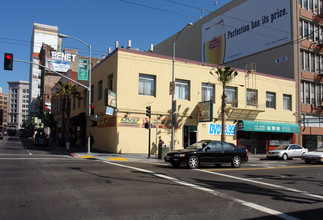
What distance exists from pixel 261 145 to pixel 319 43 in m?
15.5

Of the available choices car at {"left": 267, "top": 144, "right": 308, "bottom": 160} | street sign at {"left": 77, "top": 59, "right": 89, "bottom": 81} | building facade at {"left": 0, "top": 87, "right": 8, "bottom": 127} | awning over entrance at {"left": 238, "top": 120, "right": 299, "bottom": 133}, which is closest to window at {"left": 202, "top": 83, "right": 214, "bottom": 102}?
awning over entrance at {"left": 238, "top": 120, "right": 299, "bottom": 133}

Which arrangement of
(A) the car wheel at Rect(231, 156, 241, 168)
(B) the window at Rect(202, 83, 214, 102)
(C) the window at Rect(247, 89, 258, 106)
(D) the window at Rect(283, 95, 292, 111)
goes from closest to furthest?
(A) the car wheel at Rect(231, 156, 241, 168), (B) the window at Rect(202, 83, 214, 102), (C) the window at Rect(247, 89, 258, 106), (D) the window at Rect(283, 95, 292, 111)

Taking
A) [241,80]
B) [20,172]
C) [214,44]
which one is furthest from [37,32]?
[20,172]

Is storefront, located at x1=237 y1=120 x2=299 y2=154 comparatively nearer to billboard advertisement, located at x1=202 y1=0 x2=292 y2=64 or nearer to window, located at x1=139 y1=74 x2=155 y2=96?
window, located at x1=139 y1=74 x2=155 y2=96

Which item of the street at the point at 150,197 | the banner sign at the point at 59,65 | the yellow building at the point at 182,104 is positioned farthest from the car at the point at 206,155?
the banner sign at the point at 59,65

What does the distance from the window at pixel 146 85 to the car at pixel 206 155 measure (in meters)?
11.0

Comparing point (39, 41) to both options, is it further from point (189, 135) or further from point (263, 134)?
point (263, 134)

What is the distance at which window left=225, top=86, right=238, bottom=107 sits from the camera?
1148 inches

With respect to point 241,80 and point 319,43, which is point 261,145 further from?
point 319,43

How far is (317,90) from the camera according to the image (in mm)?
34781

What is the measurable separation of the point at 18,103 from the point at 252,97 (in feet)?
591

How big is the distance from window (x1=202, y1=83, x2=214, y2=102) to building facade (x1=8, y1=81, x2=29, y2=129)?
174075mm

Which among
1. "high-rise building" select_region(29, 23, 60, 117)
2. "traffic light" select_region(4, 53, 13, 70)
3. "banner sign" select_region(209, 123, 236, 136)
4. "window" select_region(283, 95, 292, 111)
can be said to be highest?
"high-rise building" select_region(29, 23, 60, 117)

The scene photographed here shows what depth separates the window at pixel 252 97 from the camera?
1203 inches
